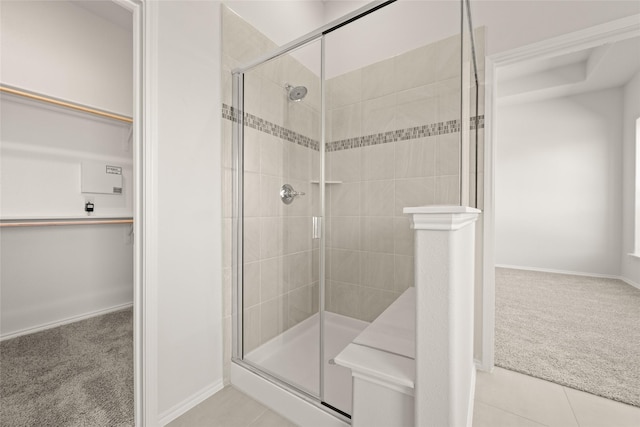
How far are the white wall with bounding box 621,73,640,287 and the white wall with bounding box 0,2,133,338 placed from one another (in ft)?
19.4

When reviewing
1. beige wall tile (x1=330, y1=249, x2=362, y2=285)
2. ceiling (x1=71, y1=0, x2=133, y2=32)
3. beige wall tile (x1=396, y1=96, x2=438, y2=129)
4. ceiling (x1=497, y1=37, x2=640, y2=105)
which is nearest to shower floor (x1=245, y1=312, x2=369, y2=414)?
beige wall tile (x1=330, y1=249, x2=362, y2=285)

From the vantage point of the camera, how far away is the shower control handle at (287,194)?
1535mm

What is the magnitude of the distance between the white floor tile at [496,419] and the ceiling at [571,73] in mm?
3543

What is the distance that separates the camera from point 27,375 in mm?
1566

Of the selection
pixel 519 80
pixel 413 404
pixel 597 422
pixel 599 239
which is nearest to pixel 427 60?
pixel 413 404

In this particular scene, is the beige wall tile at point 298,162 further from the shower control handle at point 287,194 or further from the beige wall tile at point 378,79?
the beige wall tile at point 378,79

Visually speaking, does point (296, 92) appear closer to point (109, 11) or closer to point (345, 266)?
point (345, 266)

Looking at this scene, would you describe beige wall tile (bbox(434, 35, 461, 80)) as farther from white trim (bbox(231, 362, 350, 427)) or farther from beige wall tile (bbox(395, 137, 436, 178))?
white trim (bbox(231, 362, 350, 427))

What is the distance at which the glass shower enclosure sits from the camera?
4.66ft

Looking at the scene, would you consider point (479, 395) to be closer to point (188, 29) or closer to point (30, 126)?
point (188, 29)

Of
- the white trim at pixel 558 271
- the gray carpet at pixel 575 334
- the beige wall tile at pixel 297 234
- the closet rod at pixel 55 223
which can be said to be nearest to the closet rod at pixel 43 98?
the closet rod at pixel 55 223

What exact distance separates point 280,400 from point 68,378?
129cm

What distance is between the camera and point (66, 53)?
230cm

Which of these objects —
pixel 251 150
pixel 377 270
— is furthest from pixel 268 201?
pixel 377 270
